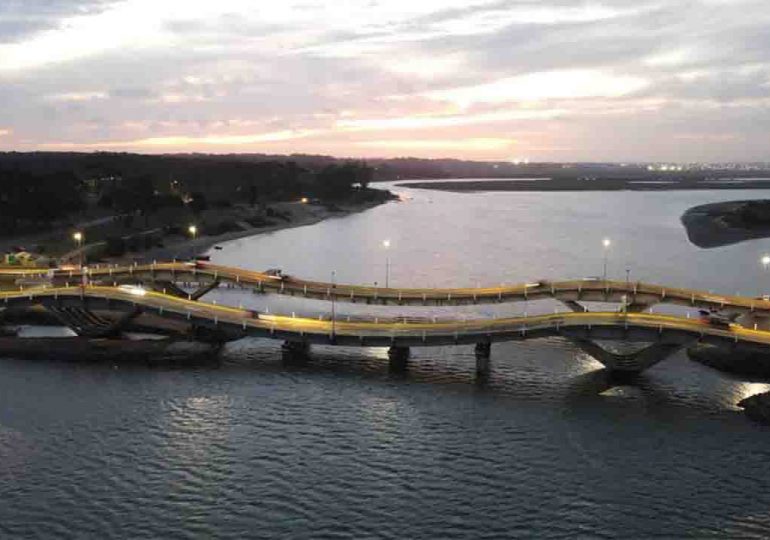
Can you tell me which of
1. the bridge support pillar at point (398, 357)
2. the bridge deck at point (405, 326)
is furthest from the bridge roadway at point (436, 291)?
the bridge support pillar at point (398, 357)

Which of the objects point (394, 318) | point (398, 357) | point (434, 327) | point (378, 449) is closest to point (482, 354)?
point (434, 327)

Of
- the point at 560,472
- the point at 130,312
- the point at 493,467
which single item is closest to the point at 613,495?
the point at 560,472

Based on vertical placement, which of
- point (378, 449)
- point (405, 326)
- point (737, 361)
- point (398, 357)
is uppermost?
point (405, 326)

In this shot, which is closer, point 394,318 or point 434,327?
point 434,327

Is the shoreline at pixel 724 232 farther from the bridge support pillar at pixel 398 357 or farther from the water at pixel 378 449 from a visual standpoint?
the bridge support pillar at pixel 398 357

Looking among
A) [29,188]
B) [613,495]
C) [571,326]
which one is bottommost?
[613,495]

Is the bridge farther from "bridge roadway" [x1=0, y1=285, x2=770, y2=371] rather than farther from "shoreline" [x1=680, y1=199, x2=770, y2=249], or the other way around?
"shoreline" [x1=680, y1=199, x2=770, y2=249]

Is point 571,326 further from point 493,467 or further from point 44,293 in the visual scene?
point 44,293

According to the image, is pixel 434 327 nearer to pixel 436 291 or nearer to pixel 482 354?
pixel 482 354
